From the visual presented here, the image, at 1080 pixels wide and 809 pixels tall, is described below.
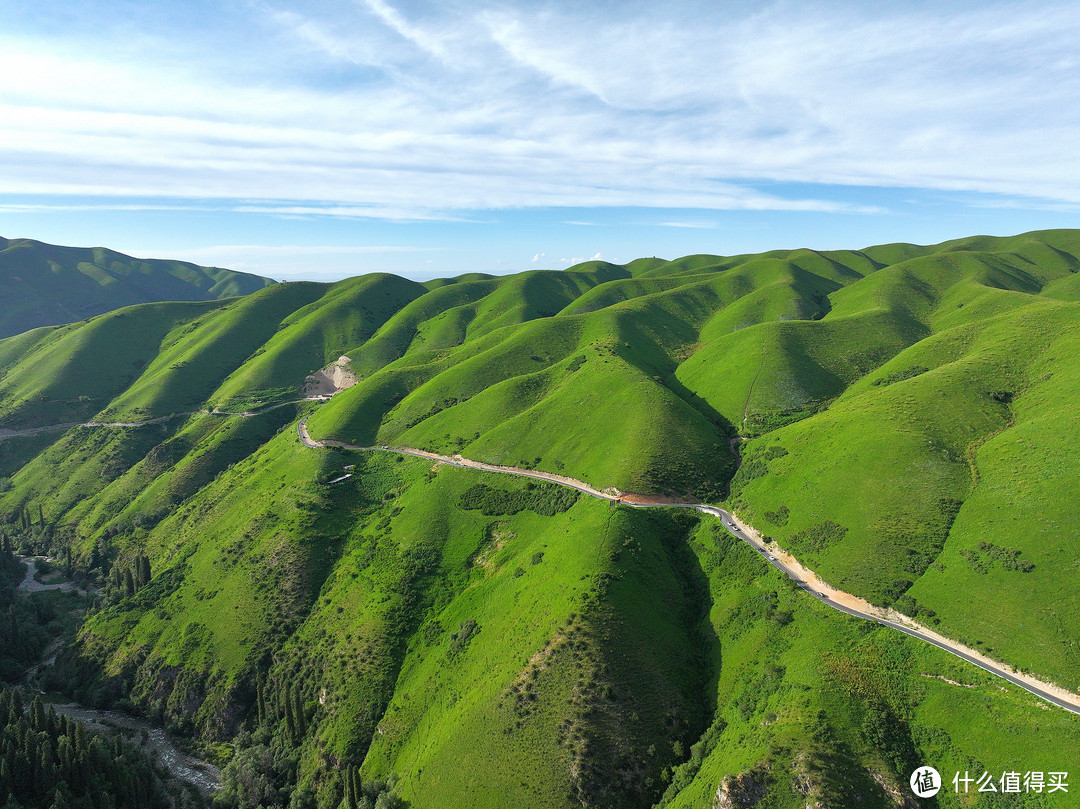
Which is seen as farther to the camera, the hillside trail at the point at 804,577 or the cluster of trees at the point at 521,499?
the cluster of trees at the point at 521,499

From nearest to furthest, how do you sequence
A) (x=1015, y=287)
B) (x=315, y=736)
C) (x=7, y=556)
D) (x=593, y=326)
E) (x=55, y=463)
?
(x=315, y=736) → (x=7, y=556) → (x=55, y=463) → (x=593, y=326) → (x=1015, y=287)

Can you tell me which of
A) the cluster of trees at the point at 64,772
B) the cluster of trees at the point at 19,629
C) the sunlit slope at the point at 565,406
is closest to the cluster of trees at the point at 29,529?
the cluster of trees at the point at 19,629

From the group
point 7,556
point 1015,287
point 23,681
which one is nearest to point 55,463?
point 7,556

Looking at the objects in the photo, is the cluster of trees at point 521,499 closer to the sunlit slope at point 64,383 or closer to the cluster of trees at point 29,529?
the cluster of trees at point 29,529

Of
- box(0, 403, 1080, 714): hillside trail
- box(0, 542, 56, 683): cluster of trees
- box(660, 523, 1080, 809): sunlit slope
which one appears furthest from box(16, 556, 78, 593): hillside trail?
box(660, 523, 1080, 809): sunlit slope

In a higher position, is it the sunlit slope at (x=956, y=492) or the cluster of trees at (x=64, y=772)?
the sunlit slope at (x=956, y=492)

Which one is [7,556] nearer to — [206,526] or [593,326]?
[206,526]

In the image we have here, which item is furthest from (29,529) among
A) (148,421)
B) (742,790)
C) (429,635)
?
(742,790)

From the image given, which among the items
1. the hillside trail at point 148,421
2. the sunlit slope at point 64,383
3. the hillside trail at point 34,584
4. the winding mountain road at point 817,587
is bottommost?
the hillside trail at point 34,584
